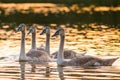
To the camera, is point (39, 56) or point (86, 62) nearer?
point (86, 62)

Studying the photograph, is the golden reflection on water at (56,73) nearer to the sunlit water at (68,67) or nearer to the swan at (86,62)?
the sunlit water at (68,67)

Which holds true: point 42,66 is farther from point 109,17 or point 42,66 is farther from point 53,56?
point 109,17

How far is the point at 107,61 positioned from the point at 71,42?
346 inches

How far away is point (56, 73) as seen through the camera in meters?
20.2

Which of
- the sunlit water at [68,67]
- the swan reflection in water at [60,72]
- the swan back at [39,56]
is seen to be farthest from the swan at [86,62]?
the swan back at [39,56]

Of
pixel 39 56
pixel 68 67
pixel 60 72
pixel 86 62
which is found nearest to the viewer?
pixel 60 72

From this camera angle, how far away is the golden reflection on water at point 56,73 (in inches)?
747

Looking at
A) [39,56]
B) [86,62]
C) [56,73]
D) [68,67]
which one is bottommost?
[56,73]

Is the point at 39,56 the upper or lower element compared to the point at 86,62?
upper

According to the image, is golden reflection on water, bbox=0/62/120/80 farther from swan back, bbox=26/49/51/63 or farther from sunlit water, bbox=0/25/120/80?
swan back, bbox=26/49/51/63

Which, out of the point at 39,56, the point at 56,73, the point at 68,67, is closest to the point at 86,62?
the point at 68,67

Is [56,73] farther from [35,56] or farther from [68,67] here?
[35,56]

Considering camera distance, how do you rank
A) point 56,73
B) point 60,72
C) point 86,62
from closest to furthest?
point 56,73 < point 60,72 < point 86,62

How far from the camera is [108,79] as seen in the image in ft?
60.7
